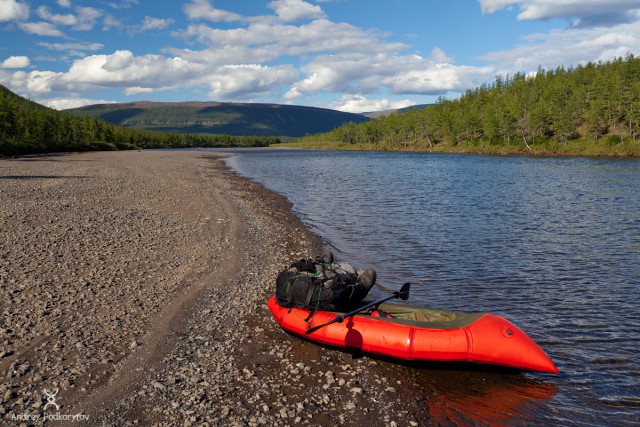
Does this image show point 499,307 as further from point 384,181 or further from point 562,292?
point 384,181

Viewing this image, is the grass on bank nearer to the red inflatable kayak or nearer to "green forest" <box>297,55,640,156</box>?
"green forest" <box>297,55,640,156</box>

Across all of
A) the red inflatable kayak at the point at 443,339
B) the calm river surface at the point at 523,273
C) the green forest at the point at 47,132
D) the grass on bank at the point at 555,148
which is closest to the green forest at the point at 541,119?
the grass on bank at the point at 555,148

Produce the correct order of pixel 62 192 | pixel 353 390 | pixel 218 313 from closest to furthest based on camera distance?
pixel 353 390 < pixel 218 313 < pixel 62 192

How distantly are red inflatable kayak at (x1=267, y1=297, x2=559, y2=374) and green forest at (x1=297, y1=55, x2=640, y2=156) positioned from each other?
92.6m

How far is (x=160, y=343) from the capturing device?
9.44m

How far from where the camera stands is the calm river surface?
815 centimetres

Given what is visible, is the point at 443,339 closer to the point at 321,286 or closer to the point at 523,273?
the point at 321,286

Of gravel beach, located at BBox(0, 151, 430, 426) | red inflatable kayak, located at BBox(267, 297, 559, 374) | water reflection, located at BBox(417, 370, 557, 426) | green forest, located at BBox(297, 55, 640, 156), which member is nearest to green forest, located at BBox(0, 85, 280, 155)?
gravel beach, located at BBox(0, 151, 430, 426)

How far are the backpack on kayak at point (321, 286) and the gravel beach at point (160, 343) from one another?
1004 mm

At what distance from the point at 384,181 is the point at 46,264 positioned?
135 ft

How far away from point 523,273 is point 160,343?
12792 mm

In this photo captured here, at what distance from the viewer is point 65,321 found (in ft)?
32.7

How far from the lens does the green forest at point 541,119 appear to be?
318ft

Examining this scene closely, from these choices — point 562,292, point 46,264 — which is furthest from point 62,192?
point 562,292
